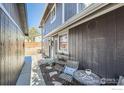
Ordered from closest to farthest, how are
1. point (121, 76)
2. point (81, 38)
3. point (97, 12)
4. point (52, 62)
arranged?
point (121, 76)
point (97, 12)
point (81, 38)
point (52, 62)

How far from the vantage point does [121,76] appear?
227cm

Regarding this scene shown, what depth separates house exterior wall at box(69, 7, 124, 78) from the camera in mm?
2348

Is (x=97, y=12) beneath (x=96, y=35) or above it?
above

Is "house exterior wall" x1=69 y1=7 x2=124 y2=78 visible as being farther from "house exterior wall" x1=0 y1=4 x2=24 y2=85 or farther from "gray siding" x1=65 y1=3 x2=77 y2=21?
"house exterior wall" x1=0 y1=4 x2=24 y2=85

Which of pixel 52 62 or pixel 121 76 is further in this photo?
pixel 52 62

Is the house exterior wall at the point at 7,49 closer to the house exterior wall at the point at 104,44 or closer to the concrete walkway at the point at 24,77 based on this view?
the concrete walkway at the point at 24,77

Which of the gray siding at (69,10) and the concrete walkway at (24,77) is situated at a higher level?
the gray siding at (69,10)

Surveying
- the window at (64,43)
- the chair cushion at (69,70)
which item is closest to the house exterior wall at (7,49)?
the chair cushion at (69,70)

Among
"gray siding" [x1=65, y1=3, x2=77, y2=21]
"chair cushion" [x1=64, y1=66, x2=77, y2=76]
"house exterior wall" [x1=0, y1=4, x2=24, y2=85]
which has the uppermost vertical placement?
"gray siding" [x1=65, y1=3, x2=77, y2=21]

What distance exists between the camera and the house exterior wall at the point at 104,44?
92.4 inches

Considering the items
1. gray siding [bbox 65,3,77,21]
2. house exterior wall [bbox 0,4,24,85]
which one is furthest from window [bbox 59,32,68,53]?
house exterior wall [bbox 0,4,24,85]
